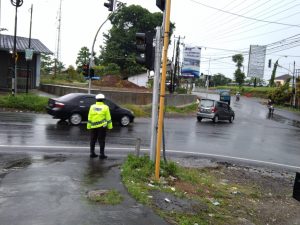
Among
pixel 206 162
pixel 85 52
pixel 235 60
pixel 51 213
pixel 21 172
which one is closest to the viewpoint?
pixel 51 213

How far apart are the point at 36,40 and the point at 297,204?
129ft

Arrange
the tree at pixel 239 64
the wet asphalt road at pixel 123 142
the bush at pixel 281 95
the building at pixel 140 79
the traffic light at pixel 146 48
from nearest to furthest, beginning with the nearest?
the traffic light at pixel 146 48
the wet asphalt road at pixel 123 142
the building at pixel 140 79
the bush at pixel 281 95
the tree at pixel 239 64

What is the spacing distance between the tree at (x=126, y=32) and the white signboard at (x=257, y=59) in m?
23.3

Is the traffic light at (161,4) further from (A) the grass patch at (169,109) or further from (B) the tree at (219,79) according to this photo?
(B) the tree at (219,79)

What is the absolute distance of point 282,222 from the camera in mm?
7684

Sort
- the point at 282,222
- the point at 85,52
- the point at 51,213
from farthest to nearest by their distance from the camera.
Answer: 1. the point at 85,52
2. the point at 282,222
3. the point at 51,213

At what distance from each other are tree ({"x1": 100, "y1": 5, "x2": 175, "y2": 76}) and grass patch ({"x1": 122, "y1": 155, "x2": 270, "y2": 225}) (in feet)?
209

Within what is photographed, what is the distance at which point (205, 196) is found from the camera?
834 centimetres

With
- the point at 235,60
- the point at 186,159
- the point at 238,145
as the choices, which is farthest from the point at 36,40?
the point at 235,60

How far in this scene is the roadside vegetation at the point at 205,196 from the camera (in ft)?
22.6

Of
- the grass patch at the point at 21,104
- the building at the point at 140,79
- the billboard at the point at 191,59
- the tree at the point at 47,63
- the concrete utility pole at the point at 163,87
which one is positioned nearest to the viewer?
the concrete utility pole at the point at 163,87

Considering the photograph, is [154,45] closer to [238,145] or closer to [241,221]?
[241,221]

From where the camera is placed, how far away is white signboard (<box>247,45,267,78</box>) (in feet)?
171

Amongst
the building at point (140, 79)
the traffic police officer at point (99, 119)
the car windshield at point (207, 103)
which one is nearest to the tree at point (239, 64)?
the building at point (140, 79)
